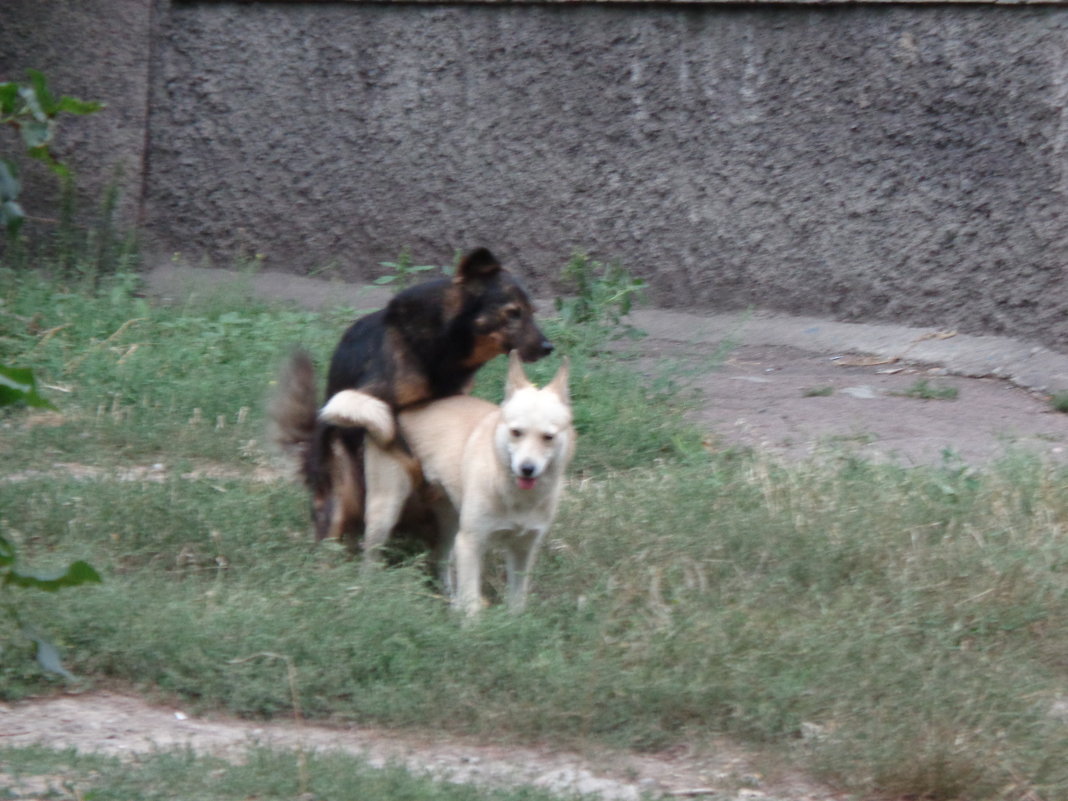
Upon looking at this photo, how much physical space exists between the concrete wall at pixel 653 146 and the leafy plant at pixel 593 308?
81cm

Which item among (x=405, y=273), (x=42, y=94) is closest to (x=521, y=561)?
(x=42, y=94)

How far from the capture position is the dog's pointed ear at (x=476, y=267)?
5.21 metres

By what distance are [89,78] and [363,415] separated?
5.50 m

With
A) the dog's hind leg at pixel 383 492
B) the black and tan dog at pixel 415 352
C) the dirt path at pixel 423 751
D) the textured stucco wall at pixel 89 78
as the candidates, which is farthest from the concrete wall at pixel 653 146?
the dirt path at pixel 423 751

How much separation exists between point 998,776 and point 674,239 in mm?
5456

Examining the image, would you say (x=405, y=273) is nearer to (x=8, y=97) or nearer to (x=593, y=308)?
(x=593, y=308)

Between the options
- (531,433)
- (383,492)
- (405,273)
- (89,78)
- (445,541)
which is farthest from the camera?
(89,78)

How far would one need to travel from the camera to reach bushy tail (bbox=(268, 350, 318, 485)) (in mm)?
5402

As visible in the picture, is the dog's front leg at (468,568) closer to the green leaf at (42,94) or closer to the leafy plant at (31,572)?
the leafy plant at (31,572)

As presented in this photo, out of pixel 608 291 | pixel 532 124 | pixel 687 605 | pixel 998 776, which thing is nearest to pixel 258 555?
pixel 687 605

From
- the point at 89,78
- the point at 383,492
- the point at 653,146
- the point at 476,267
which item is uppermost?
the point at 89,78

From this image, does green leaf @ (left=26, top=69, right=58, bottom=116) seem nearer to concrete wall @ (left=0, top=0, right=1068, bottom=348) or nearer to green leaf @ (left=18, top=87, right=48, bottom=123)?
green leaf @ (left=18, top=87, right=48, bottom=123)

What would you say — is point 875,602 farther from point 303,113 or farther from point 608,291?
point 303,113

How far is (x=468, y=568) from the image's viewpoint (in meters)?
4.68
